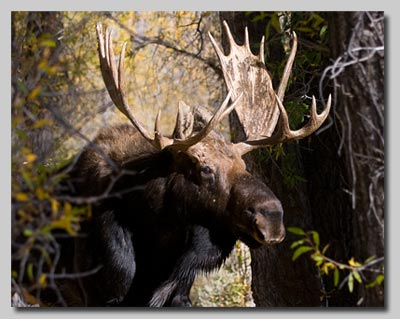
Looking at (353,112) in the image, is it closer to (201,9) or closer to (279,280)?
(201,9)

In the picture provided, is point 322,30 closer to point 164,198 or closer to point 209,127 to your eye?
point 209,127

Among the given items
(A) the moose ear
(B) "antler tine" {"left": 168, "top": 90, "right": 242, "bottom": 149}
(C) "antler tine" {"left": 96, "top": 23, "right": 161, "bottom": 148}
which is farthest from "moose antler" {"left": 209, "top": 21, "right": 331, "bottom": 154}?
(C) "antler tine" {"left": 96, "top": 23, "right": 161, "bottom": 148}

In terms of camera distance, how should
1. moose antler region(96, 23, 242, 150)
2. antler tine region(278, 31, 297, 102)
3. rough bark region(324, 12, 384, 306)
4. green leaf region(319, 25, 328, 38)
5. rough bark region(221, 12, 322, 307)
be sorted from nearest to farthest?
1. rough bark region(324, 12, 384, 306)
2. moose antler region(96, 23, 242, 150)
3. green leaf region(319, 25, 328, 38)
4. antler tine region(278, 31, 297, 102)
5. rough bark region(221, 12, 322, 307)

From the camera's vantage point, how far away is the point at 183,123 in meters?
4.50

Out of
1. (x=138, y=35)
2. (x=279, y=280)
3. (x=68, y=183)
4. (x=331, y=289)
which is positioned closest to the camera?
(x=68, y=183)

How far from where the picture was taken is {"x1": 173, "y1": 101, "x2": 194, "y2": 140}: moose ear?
4.46m

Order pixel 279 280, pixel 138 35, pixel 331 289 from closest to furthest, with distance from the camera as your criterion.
→ 1. pixel 331 289
2. pixel 279 280
3. pixel 138 35

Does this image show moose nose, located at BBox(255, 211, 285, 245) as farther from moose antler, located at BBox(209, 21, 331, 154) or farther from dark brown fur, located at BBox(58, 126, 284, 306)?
moose antler, located at BBox(209, 21, 331, 154)

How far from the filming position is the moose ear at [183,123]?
446 centimetres

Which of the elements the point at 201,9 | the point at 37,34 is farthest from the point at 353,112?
the point at 37,34

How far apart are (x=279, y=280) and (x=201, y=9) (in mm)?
1521

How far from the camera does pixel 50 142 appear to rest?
501cm

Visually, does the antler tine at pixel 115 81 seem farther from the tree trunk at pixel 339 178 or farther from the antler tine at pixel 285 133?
the tree trunk at pixel 339 178

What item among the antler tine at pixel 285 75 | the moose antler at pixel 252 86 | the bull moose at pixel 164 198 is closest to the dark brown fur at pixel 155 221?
the bull moose at pixel 164 198
